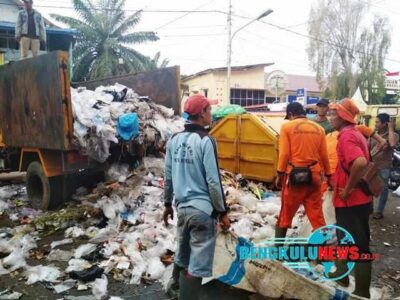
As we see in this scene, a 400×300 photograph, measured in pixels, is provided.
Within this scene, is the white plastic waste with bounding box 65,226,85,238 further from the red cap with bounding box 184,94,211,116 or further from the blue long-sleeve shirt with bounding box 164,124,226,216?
the red cap with bounding box 184,94,211,116

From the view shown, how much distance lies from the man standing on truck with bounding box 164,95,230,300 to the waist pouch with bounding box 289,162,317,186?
3.84ft

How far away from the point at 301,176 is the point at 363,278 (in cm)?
99

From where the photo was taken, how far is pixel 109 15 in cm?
2327

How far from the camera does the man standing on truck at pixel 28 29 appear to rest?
25.9 ft

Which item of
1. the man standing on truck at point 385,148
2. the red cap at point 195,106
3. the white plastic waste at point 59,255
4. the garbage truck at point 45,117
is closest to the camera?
the red cap at point 195,106

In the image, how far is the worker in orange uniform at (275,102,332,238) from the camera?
145 inches

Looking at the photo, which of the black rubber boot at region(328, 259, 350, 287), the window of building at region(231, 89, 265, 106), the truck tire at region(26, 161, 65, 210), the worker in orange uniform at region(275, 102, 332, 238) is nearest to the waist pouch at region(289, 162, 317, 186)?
the worker in orange uniform at region(275, 102, 332, 238)

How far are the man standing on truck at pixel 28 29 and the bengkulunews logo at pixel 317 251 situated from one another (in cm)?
666

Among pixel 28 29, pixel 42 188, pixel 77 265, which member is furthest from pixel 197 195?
pixel 28 29

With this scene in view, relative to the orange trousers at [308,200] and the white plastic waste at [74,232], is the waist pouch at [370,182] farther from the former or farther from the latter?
the white plastic waste at [74,232]

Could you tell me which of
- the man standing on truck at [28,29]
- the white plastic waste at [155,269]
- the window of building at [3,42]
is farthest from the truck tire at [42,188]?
the window of building at [3,42]

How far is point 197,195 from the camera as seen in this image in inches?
103

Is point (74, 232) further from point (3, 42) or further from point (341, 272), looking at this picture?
point (3, 42)

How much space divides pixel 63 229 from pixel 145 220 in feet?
3.59
